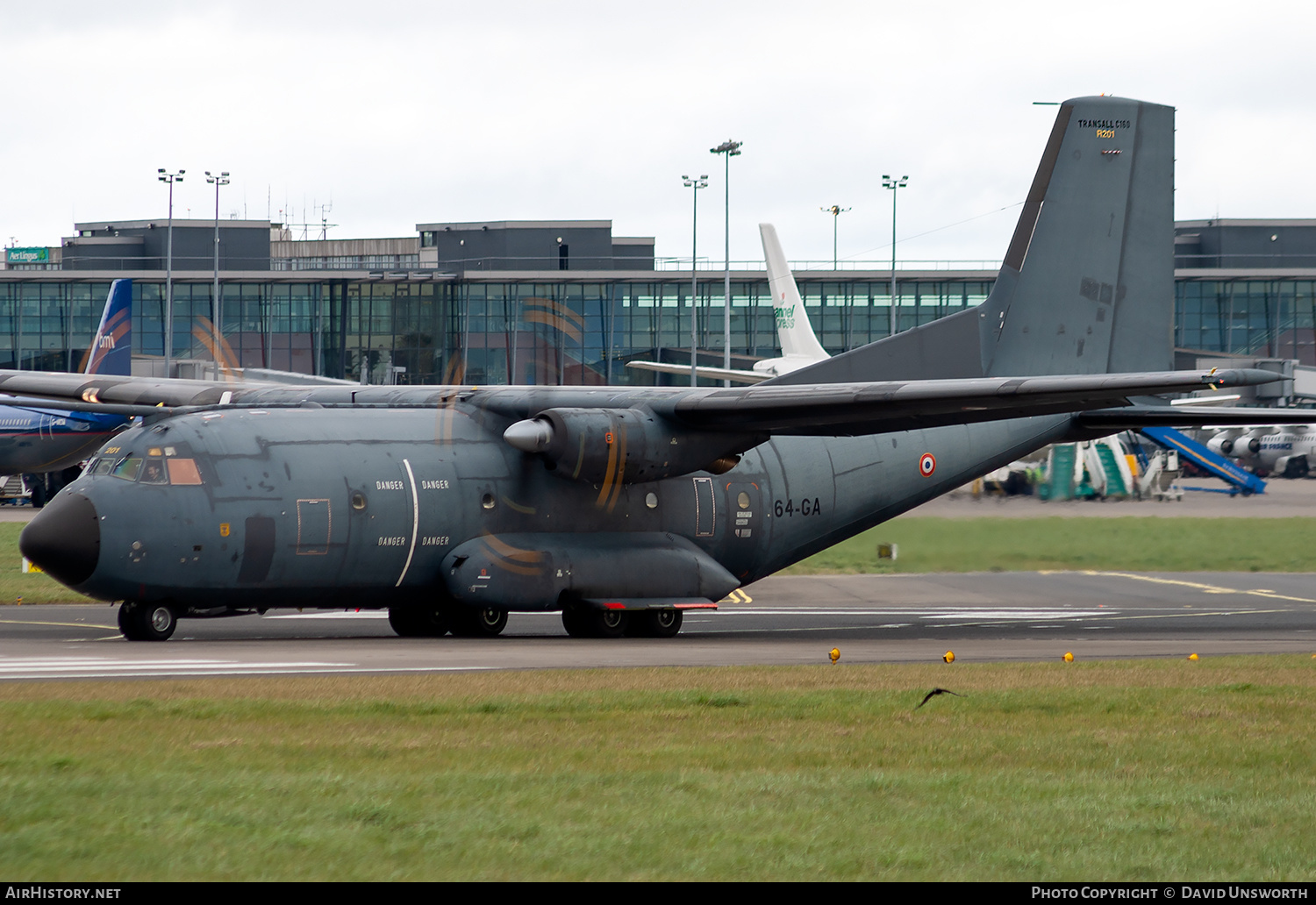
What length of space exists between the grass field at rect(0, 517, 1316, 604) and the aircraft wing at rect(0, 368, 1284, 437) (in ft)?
15.6

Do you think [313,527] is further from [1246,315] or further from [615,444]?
[1246,315]

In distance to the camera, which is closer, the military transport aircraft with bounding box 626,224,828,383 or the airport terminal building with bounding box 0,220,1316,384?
the military transport aircraft with bounding box 626,224,828,383

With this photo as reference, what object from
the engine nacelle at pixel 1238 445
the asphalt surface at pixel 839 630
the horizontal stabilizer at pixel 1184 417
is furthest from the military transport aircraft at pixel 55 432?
the engine nacelle at pixel 1238 445

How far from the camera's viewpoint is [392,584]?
19766 mm

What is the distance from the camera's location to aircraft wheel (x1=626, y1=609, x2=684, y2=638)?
22.0m

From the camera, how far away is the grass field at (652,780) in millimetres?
6984

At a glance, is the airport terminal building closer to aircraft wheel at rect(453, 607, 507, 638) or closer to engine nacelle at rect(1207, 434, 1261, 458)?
engine nacelle at rect(1207, 434, 1261, 458)

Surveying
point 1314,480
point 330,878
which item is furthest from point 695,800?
point 1314,480

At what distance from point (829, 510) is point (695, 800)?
51.2 feet

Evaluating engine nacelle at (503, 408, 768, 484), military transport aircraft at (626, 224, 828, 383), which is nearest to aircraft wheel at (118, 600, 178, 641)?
engine nacelle at (503, 408, 768, 484)

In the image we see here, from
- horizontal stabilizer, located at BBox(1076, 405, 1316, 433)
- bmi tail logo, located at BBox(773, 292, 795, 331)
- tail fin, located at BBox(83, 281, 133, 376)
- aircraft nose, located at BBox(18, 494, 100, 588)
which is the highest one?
bmi tail logo, located at BBox(773, 292, 795, 331)

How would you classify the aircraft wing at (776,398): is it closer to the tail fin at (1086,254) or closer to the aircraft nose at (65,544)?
the tail fin at (1086,254)

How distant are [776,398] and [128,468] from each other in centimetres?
886
